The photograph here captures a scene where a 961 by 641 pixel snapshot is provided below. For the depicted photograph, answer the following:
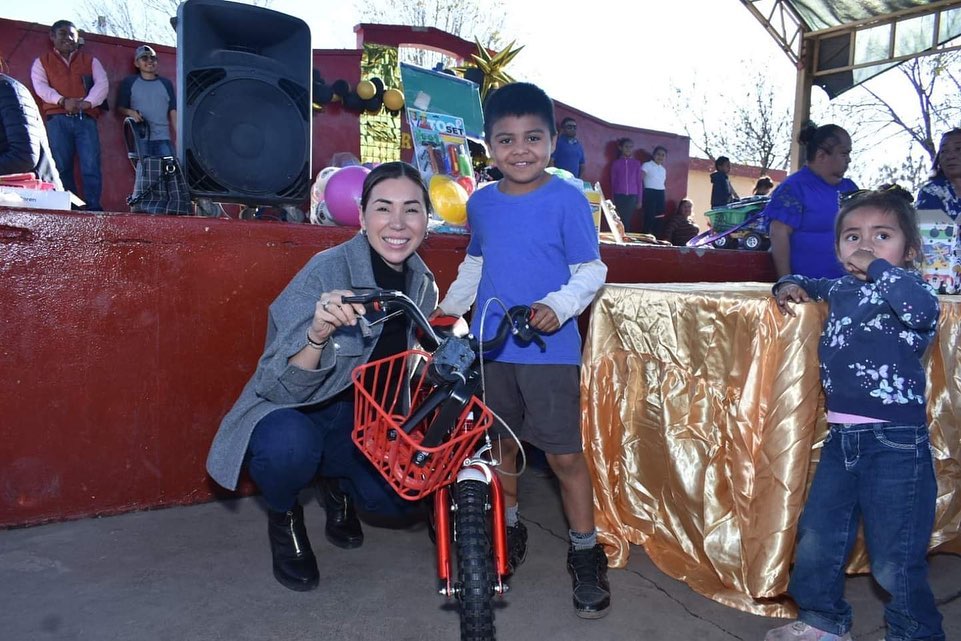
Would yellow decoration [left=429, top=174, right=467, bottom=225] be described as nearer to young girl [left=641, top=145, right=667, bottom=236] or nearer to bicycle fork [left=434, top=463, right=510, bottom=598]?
bicycle fork [left=434, top=463, right=510, bottom=598]

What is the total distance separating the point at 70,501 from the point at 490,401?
1598mm

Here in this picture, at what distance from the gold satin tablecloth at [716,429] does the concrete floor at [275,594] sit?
0.43ft

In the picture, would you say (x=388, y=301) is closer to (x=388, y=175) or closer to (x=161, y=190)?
(x=388, y=175)

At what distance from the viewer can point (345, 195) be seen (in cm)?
309

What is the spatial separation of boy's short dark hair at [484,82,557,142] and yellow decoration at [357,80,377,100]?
5.64m

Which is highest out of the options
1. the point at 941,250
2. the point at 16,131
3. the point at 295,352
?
the point at 16,131

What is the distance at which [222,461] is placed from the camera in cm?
216

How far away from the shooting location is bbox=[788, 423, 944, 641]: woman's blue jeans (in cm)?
183

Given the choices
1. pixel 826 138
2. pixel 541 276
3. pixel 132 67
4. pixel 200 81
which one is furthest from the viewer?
pixel 132 67

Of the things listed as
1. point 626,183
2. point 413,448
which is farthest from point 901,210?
point 626,183

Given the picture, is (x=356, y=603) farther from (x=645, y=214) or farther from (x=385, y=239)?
(x=645, y=214)

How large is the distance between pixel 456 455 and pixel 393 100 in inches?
257

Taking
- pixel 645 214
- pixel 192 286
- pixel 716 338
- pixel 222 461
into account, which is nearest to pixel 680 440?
pixel 716 338

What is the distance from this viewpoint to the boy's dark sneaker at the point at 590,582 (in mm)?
2133
